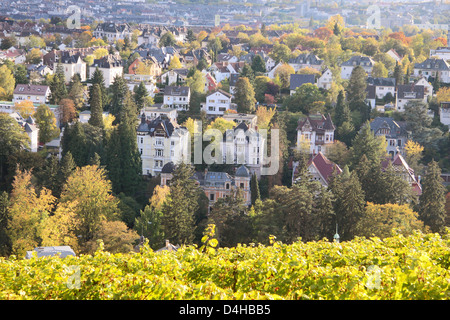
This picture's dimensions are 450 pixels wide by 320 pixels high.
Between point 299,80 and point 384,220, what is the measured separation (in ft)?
98.8

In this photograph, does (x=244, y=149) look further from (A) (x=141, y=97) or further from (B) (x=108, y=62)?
(B) (x=108, y=62)

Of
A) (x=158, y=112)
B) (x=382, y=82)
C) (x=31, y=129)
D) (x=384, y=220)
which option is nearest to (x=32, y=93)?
(x=31, y=129)

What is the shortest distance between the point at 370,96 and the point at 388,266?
4793 centimetres

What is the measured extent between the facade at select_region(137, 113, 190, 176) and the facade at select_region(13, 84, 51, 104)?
13.0m

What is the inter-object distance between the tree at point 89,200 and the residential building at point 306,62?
38.9m

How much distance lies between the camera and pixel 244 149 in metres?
48.2

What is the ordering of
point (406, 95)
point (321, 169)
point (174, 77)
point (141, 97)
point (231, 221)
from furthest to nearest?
point (174, 77) → point (406, 95) → point (141, 97) → point (321, 169) → point (231, 221)

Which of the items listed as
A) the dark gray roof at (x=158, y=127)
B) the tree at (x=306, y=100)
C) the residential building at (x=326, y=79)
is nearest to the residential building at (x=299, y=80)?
the residential building at (x=326, y=79)

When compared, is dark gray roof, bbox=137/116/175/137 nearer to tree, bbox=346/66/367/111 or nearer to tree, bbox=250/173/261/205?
tree, bbox=250/173/261/205

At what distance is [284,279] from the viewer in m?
16.0

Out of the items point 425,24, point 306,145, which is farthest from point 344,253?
point 425,24

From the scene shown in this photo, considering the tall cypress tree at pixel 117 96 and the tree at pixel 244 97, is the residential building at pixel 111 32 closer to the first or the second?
the tall cypress tree at pixel 117 96

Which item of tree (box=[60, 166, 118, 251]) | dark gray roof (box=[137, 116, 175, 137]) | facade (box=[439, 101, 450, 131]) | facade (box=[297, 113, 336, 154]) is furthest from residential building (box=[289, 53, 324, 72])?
tree (box=[60, 166, 118, 251])
